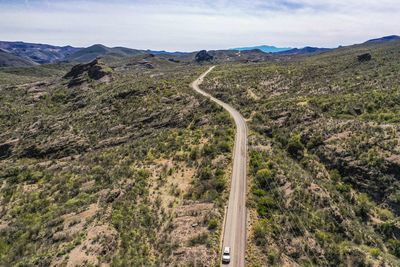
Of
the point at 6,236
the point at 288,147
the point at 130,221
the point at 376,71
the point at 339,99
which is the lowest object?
the point at 6,236

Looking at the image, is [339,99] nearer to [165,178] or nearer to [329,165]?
[329,165]

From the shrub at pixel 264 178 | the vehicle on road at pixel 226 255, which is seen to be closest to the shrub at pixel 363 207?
the shrub at pixel 264 178

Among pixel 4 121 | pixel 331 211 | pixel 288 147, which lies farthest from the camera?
pixel 4 121

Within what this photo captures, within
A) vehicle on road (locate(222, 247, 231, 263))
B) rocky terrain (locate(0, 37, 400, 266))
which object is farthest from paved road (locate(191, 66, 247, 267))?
rocky terrain (locate(0, 37, 400, 266))

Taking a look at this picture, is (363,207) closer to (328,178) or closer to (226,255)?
(328,178)

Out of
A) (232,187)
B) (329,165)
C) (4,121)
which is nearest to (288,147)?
(329,165)

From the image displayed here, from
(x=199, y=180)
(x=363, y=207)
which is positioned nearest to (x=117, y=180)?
(x=199, y=180)
